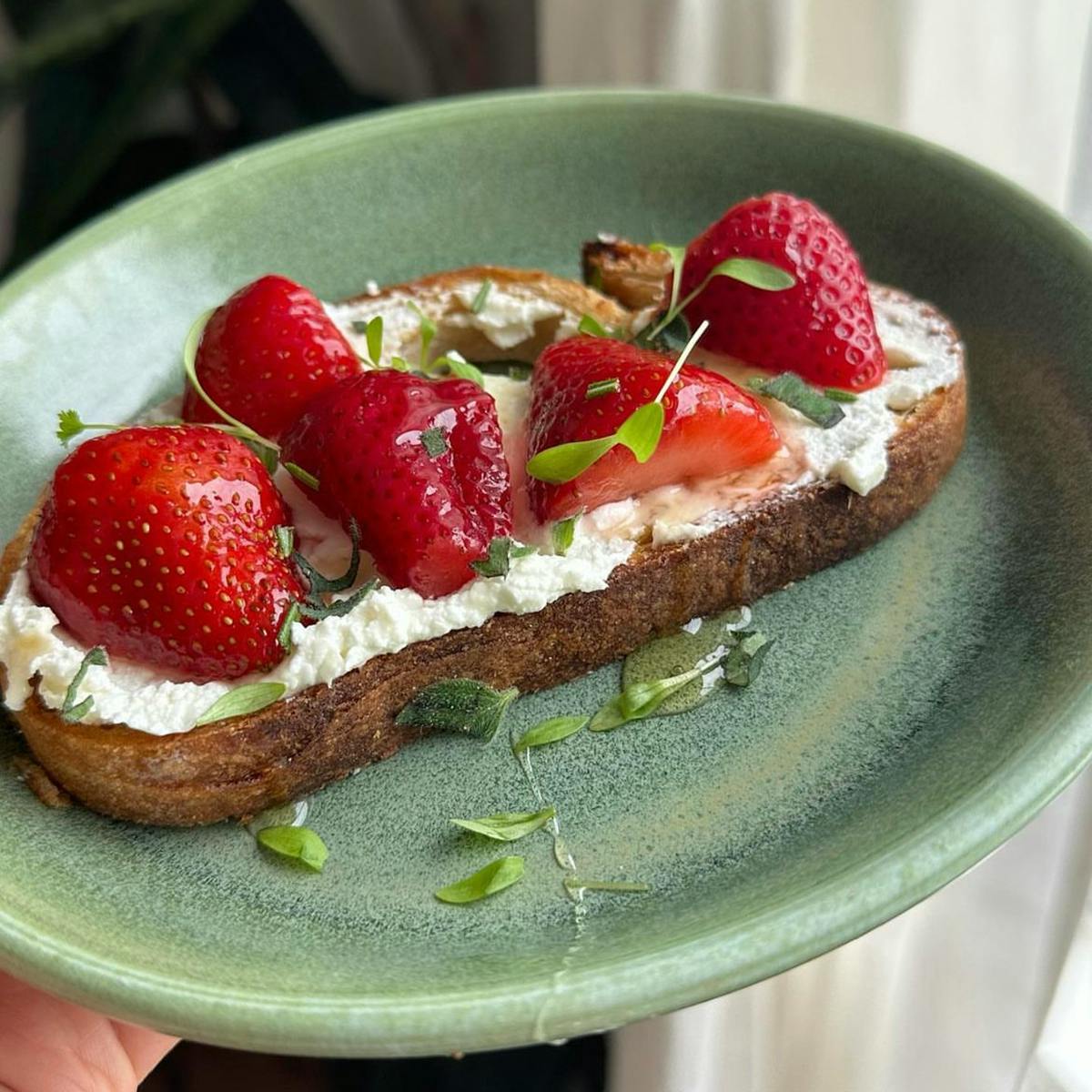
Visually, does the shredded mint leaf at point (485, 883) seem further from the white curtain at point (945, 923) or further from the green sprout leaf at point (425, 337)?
the green sprout leaf at point (425, 337)

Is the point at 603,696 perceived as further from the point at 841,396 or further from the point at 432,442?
the point at 841,396

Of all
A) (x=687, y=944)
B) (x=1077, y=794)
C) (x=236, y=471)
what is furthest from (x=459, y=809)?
(x=1077, y=794)

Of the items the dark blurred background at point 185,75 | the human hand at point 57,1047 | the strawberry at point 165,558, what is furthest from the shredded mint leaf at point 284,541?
the dark blurred background at point 185,75

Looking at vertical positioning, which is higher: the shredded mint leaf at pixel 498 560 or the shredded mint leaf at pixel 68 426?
the shredded mint leaf at pixel 68 426

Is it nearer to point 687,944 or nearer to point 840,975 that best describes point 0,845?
point 687,944

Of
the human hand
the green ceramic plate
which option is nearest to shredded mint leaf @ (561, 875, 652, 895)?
the green ceramic plate

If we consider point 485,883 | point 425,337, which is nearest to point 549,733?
point 485,883

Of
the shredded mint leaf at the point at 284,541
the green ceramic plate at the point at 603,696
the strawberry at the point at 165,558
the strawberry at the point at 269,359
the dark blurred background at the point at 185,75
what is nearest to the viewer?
the green ceramic plate at the point at 603,696

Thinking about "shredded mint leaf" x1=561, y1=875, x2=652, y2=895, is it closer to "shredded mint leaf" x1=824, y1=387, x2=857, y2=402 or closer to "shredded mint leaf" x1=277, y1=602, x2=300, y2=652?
"shredded mint leaf" x1=277, y1=602, x2=300, y2=652
